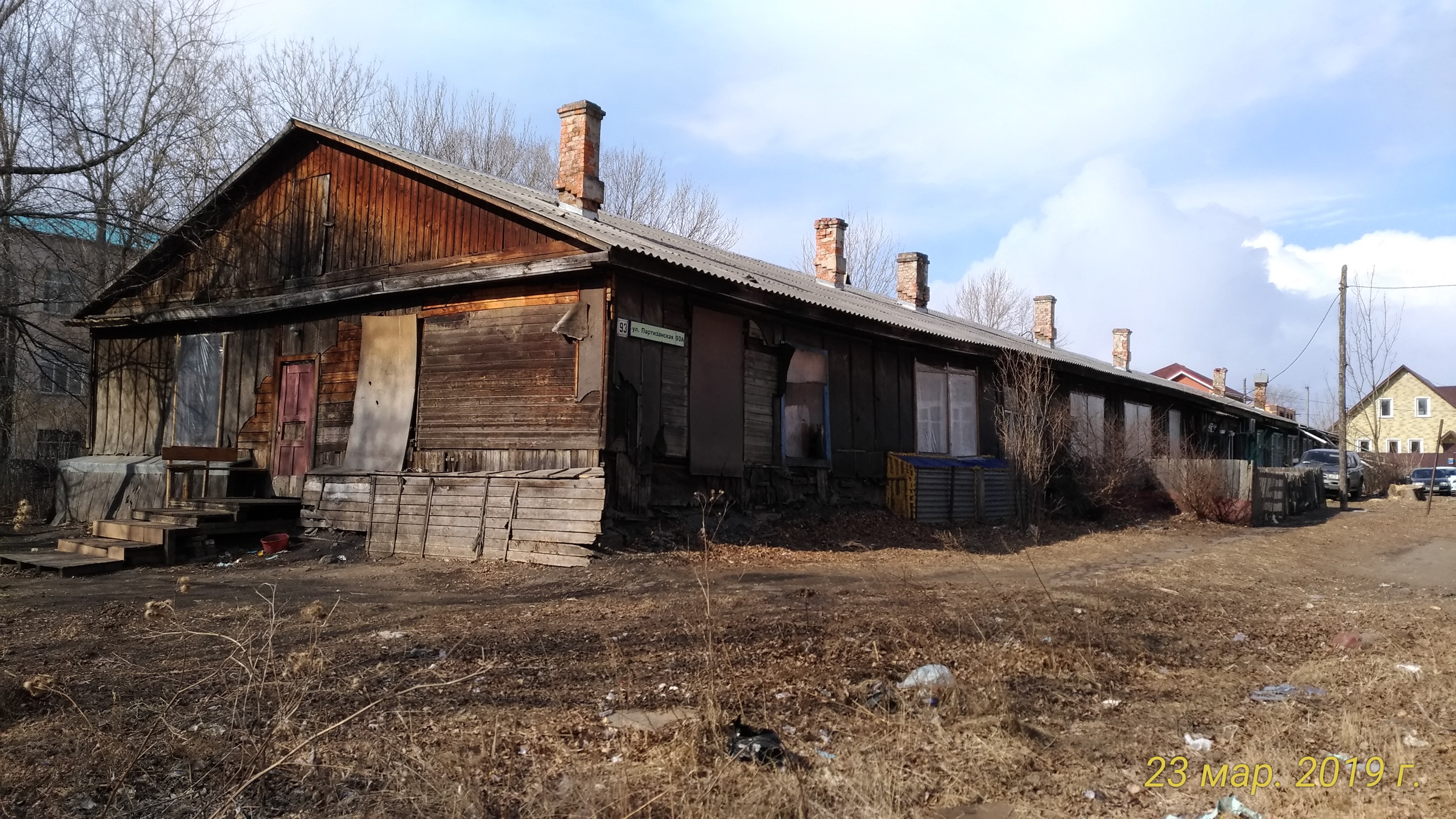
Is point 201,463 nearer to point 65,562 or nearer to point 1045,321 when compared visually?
point 65,562

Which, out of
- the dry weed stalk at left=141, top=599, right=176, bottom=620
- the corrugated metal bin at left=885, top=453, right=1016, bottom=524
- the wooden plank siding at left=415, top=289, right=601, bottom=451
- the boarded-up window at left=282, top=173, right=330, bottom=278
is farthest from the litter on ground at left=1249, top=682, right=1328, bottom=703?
the boarded-up window at left=282, top=173, right=330, bottom=278

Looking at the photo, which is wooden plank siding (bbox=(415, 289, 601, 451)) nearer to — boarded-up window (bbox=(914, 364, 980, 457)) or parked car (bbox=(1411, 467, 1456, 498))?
boarded-up window (bbox=(914, 364, 980, 457))

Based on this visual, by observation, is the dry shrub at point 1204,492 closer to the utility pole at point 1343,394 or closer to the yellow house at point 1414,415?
the utility pole at point 1343,394

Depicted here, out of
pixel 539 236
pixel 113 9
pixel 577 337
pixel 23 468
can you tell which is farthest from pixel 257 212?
pixel 23 468

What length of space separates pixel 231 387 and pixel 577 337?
709 centimetres

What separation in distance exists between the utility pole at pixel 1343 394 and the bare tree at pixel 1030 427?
11.4 m

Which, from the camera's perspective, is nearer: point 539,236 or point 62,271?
point 539,236

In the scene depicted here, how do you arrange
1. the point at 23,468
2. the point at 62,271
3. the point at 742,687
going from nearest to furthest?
the point at 742,687 → the point at 62,271 → the point at 23,468

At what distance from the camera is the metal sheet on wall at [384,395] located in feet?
41.8

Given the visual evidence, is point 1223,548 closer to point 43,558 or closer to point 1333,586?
point 1333,586

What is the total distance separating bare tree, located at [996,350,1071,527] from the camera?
615 inches

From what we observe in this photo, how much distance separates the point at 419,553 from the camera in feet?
37.9
